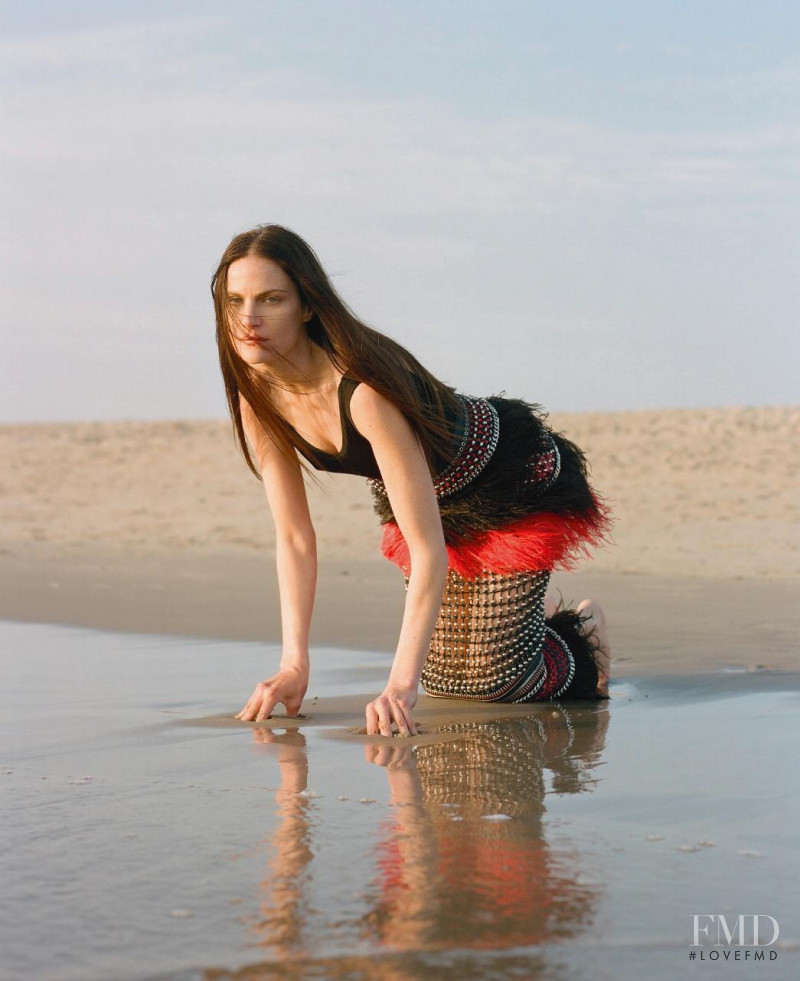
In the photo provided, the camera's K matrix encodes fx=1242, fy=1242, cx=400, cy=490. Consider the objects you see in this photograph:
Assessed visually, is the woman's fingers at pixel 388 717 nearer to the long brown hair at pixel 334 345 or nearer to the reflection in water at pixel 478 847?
the reflection in water at pixel 478 847

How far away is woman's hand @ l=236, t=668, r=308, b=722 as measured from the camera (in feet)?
11.7

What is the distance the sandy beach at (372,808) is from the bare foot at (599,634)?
8cm

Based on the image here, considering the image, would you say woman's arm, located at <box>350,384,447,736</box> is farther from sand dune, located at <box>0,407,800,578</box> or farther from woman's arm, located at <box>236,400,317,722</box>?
sand dune, located at <box>0,407,800,578</box>

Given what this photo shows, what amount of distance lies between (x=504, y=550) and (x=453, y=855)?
1.71 m

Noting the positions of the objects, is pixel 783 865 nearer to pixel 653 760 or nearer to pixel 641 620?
pixel 653 760

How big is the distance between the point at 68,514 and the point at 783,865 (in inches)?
638

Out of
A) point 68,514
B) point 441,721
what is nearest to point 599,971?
point 441,721

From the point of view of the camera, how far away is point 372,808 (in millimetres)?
2535

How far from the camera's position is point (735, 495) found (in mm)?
16047

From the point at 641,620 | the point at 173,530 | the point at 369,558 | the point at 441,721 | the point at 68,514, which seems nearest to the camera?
the point at 441,721

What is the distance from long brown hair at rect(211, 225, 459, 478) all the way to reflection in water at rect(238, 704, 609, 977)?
914 millimetres

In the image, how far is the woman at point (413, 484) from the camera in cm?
341

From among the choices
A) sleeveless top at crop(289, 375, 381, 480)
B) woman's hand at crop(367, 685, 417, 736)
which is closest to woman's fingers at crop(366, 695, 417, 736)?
woman's hand at crop(367, 685, 417, 736)

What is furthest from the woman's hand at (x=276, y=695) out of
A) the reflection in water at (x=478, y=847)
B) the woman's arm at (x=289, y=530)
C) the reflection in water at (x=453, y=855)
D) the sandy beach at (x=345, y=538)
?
the sandy beach at (x=345, y=538)
